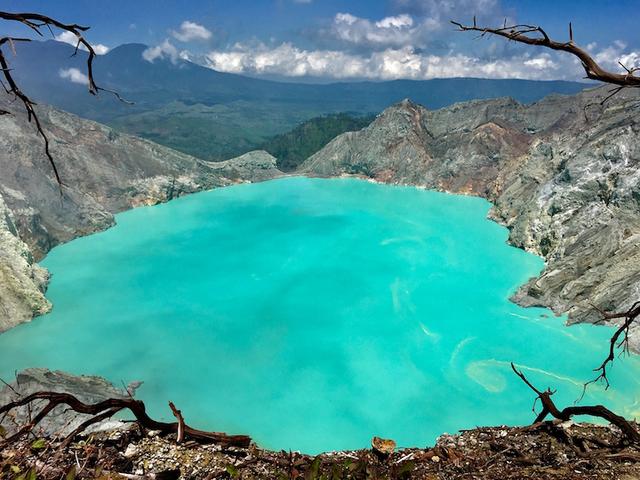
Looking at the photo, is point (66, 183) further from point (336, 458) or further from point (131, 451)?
point (336, 458)

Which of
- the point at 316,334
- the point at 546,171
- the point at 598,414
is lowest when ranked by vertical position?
the point at 316,334

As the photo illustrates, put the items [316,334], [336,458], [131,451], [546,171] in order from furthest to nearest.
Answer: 1. [546,171]
2. [316,334]
3. [336,458]
4. [131,451]

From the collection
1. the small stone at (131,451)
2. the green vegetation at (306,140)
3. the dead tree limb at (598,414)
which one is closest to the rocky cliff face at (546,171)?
the dead tree limb at (598,414)

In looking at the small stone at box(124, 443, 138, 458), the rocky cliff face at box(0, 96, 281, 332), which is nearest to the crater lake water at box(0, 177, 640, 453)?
the rocky cliff face at box(0, 96, 281, 332)

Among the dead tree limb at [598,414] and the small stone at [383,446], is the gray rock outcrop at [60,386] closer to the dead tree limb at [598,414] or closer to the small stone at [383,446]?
the small stone at [383,446]

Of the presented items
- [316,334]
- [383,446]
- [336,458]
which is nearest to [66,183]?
[316,334]

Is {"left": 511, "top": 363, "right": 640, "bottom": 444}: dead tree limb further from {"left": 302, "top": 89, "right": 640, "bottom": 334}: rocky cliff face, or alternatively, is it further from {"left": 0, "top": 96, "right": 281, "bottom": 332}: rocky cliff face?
{"left": 0, "top": 96, "right": 281, "bottom": 332}: rocky cliff face
